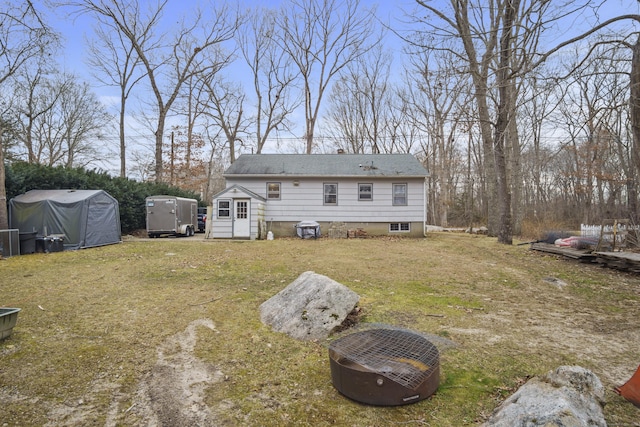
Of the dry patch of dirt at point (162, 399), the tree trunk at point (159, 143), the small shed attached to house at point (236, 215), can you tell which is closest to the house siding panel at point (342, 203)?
the small shed attached to house at point (236, 215)

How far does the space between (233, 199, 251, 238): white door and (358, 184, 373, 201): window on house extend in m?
5.09

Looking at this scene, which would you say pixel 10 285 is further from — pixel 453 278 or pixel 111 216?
pixel 453 278

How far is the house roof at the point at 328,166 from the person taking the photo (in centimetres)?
1530

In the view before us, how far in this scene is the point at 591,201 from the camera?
21688mm

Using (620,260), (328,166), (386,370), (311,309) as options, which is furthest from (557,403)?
(328,166)

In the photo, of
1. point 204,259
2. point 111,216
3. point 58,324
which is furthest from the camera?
point 111,216

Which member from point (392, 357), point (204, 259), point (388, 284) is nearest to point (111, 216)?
point (204, 259)

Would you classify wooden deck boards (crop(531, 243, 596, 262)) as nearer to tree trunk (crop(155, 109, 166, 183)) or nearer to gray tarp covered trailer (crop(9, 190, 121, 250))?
gray tarp covered trailer (crop(9, 190, 121, 250))

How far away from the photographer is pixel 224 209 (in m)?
14.2

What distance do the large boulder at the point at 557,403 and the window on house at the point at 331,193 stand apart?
13.3 meters

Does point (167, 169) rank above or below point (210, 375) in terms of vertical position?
above

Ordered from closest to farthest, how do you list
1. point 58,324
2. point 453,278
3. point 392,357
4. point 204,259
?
point 392,357, point 58,324, point 453,278, point 204,259

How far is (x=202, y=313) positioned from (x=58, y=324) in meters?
1.76

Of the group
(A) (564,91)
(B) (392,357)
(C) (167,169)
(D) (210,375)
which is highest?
(C) (167,169)
